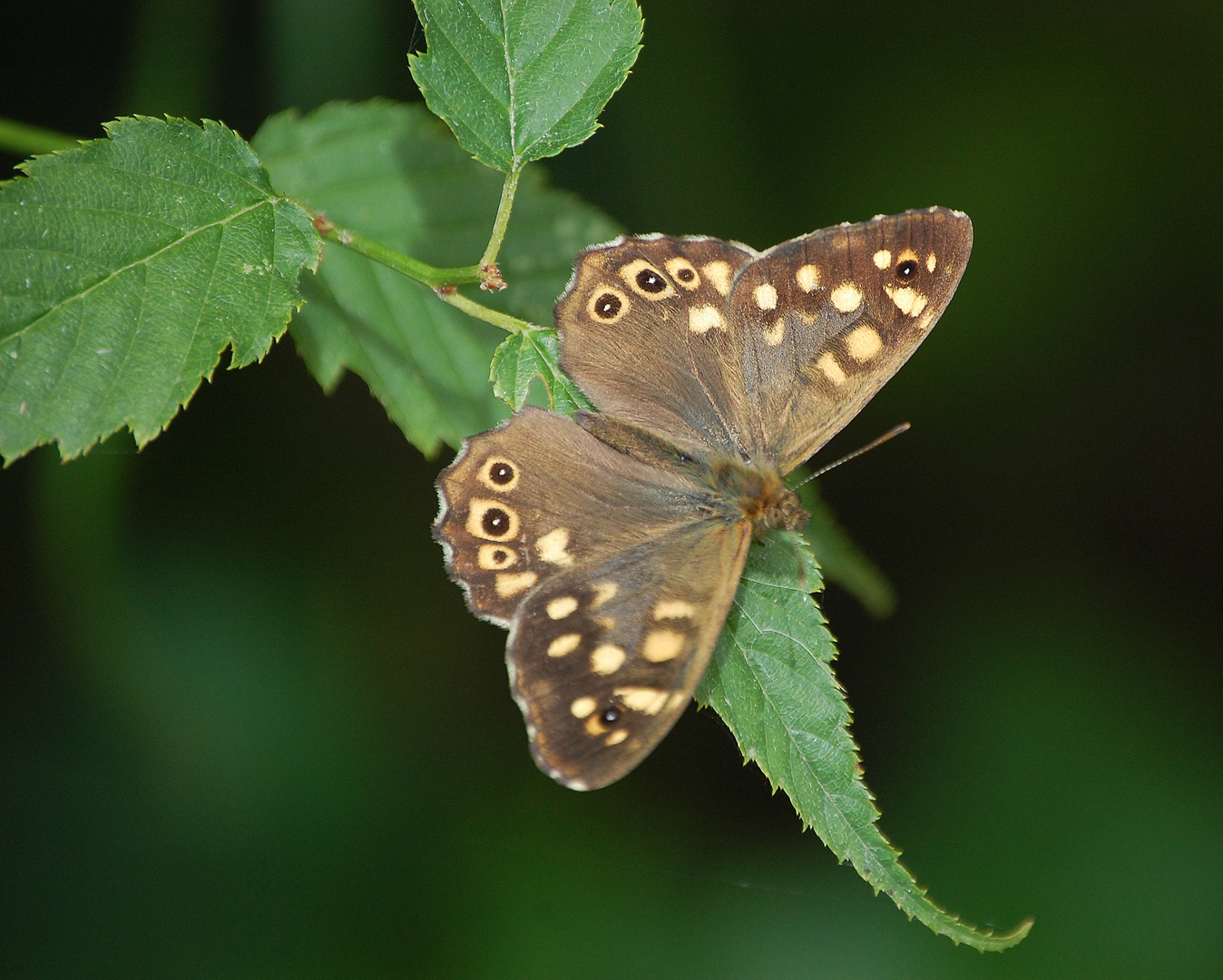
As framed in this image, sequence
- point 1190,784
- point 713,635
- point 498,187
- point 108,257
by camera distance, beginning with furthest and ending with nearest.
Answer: point 1190,784 < point 498,187 < point 108,257 < point 713,635

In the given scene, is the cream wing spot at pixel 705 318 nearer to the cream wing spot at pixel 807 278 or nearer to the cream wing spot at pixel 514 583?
the cream wing spot at pixel 807 278

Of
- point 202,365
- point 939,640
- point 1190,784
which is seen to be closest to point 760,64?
point 939,640

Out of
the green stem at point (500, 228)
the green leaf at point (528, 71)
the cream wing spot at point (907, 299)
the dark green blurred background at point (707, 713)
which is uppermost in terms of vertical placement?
the green leaf at point (528, 71)

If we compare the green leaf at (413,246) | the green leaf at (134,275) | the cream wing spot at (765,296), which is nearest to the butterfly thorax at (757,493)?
the cream wing spot at (765,296)

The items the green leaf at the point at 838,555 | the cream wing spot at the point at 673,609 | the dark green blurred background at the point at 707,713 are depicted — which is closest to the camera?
the cream wing spot at the point at 673,609

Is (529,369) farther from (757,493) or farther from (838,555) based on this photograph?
(838,555)

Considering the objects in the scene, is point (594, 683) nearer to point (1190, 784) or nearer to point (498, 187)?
point (498, 187)
